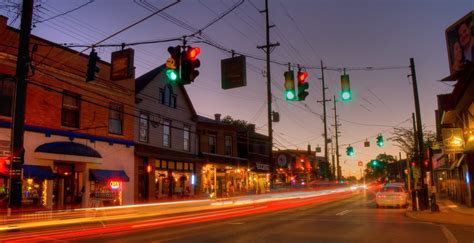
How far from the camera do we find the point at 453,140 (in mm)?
23234

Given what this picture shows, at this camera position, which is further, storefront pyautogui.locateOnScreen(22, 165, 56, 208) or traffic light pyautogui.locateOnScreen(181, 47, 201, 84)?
storefront pyautogui.locateOnScreen(22, 165, 56, 208)

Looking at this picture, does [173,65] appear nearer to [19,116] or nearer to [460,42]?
[19,116]

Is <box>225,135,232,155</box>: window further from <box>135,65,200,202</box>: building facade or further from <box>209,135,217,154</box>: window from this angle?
<box>135,65,200,202</box>: building facade

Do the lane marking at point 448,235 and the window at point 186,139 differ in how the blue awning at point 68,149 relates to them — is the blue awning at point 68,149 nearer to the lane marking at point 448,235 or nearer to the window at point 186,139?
the window at point 186,139

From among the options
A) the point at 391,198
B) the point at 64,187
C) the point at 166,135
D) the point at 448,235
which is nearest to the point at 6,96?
the point at 64,187

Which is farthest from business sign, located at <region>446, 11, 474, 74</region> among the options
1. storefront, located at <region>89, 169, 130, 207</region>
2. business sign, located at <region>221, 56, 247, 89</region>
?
storefront, located at <region>89, 169, 130, 207</region>

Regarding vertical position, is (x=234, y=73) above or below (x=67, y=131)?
above

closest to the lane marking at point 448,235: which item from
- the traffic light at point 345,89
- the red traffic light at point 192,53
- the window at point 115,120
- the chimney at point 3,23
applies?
the traffic light at point 345,89

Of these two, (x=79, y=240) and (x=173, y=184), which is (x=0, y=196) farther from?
(x=173, y=184)

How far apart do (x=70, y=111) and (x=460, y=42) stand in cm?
2155

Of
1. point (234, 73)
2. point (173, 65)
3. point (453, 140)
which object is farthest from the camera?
point (453, 140)

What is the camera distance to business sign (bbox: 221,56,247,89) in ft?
51.1

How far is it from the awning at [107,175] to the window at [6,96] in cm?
595

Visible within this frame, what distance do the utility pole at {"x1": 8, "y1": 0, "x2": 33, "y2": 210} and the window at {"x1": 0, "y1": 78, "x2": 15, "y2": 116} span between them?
607 cm
